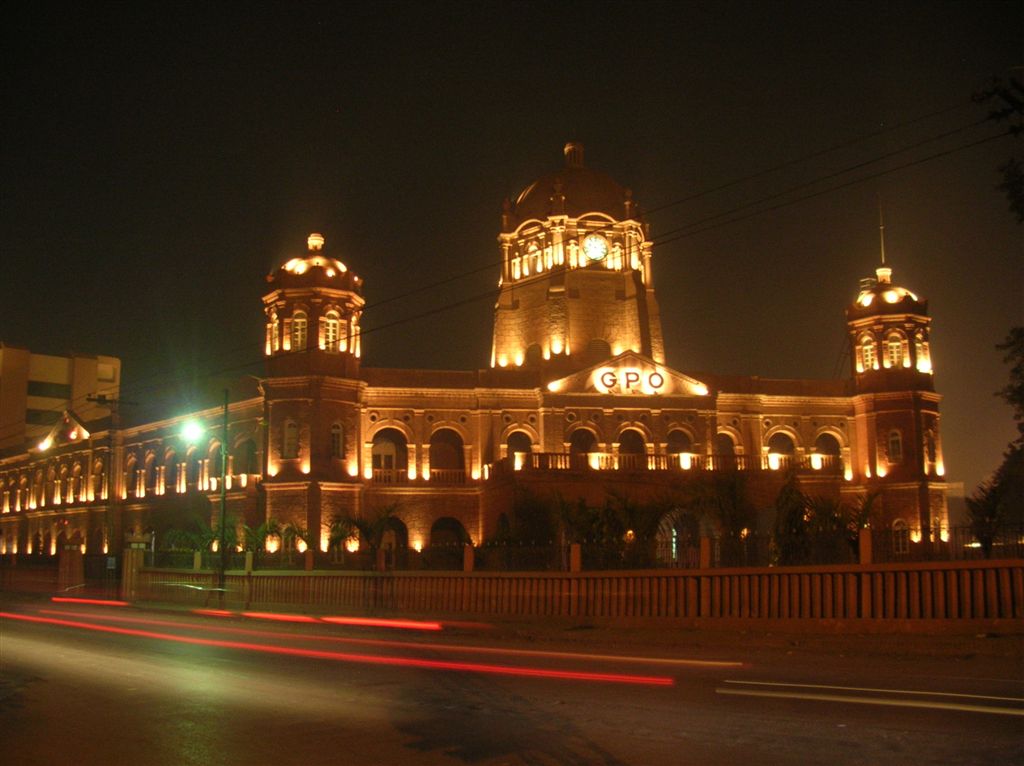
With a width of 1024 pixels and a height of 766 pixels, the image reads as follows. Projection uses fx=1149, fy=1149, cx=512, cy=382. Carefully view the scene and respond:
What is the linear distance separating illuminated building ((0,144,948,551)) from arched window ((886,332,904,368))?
0.22 ft

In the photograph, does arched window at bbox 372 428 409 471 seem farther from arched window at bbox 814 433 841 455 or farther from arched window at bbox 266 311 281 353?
arched window at bbox 814 433 841 455

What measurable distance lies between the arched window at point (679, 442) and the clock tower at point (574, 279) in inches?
192

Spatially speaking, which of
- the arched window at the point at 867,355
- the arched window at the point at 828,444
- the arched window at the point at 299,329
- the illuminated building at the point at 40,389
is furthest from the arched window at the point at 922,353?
the illuminated building at the point at 40,389

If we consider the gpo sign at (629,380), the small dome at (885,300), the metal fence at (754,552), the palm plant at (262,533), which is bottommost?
the metal fence at (754,552)

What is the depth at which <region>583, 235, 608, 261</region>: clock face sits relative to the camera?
188 ft

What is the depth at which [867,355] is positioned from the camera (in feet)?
179

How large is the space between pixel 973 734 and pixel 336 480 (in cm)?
4057

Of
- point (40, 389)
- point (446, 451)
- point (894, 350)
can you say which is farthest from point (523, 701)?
point (40, 389)

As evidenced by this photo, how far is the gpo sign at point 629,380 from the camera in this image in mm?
51344

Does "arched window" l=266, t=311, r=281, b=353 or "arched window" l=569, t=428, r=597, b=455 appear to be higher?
"arched window" l=266, t=311, r=281, b=353

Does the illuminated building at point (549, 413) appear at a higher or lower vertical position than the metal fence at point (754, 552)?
higher

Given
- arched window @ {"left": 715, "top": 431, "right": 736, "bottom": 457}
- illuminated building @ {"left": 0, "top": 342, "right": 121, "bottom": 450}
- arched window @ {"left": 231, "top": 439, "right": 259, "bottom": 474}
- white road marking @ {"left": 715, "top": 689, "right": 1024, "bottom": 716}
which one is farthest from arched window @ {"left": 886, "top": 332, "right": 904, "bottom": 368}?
illuminated building @ {"left": 0, "top": 342, "right": 121, "bottom": 450}

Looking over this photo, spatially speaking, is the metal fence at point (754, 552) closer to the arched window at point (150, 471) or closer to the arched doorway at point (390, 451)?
the arched doorway at point (390, 451)

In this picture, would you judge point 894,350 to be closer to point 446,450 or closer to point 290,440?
point 446,450
